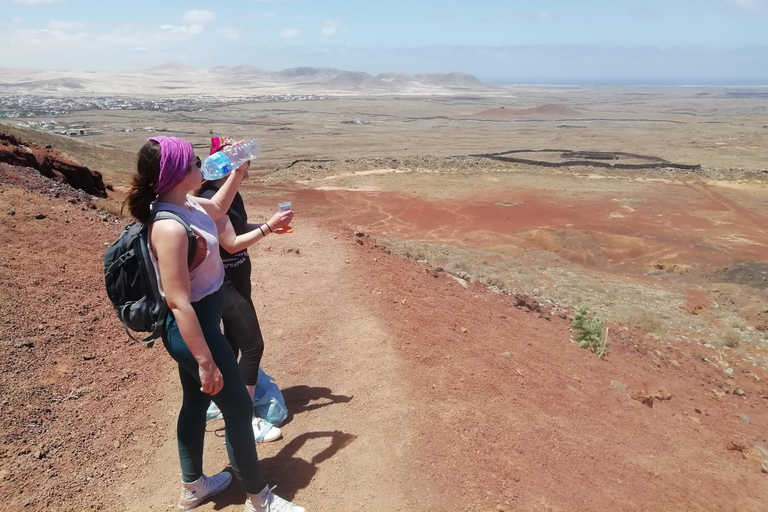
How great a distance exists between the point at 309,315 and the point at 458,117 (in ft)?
249

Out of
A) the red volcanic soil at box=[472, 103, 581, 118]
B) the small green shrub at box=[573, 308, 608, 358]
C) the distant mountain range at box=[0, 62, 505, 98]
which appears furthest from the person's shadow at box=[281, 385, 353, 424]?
the distant mountain range at box=[0, 62, 505, 98]

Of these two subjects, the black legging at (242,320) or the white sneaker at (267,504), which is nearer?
the white sneaker at (267,504)

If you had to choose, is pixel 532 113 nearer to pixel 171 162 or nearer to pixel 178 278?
pixel 171 162

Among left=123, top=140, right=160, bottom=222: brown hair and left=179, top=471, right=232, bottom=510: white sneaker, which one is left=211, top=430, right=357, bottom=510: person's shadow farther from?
left=123, top=140, right=160, bottom=222: brown hair

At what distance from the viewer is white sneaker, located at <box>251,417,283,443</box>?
3.64 meters

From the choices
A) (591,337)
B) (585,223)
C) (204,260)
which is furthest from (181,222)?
(585,223)

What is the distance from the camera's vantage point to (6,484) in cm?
302

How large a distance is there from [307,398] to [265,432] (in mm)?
614

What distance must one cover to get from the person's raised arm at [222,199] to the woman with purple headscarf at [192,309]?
19.0 inches

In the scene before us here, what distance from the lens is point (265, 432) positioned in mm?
3666

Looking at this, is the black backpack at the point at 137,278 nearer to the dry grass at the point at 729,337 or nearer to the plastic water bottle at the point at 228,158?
the plastic water bottle at the point at 228,158

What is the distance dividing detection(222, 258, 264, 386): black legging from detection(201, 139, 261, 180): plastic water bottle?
60cm

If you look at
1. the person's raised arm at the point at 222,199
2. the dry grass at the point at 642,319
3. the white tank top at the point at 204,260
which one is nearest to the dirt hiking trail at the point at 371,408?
the white tank top at the point at 204,260

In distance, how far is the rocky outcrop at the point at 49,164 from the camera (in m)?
10.7
